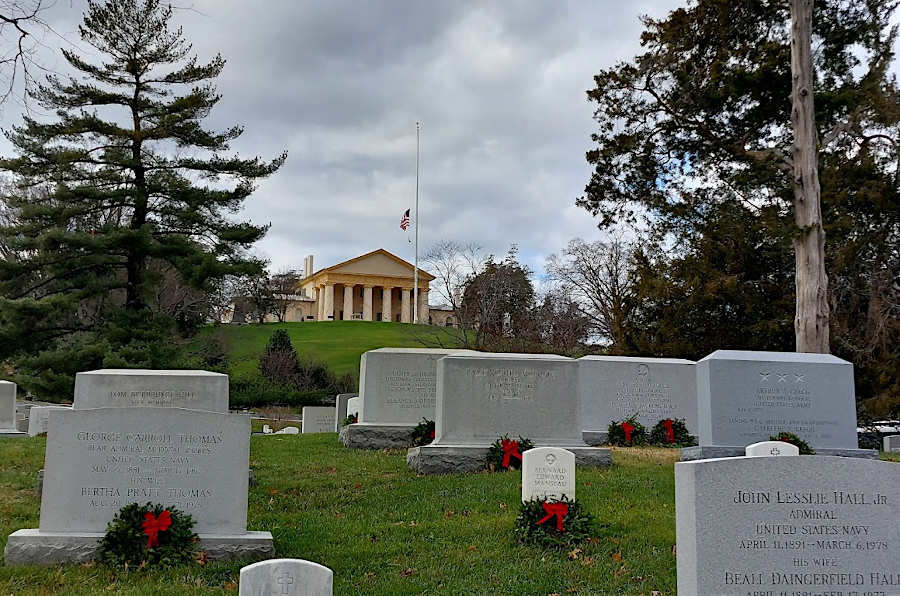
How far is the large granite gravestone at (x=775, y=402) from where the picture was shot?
11.1 m

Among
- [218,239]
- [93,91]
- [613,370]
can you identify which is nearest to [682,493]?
[613,370]

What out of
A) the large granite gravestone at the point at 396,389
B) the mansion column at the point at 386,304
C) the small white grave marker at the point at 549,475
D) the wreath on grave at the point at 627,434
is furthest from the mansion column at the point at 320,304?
the small white grave marker at the point at 549,475

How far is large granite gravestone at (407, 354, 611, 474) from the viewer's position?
415 inches

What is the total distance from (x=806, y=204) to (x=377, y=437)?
1002cm

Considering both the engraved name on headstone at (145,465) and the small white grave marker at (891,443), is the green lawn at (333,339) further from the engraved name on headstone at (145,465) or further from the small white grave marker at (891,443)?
the engraved name on headstone at (145,465)

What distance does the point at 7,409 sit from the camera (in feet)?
50.2

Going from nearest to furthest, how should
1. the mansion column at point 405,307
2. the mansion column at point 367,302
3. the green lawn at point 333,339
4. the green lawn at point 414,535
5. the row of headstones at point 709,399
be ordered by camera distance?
the green lawn at point 414,535 < the row of headstones at point 709,399 < the green lawn at point 333,339 < the mansion column at point 367,302 < the mansion column at point 405,307

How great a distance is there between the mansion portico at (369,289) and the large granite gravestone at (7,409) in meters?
65.2

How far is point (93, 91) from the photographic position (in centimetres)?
2300

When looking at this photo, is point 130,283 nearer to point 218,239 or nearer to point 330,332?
point 218,239

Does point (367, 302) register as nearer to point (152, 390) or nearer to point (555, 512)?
point (152, 390)

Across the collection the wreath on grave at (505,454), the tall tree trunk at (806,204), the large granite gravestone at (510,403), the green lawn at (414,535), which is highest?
the tall tree trunk at (806,204)

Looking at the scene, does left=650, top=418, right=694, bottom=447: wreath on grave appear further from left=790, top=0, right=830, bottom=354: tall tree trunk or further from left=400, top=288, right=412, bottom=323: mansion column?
left=400, top=288, right=412, bottom=323: mansion column

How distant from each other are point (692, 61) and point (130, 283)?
17657 mm
